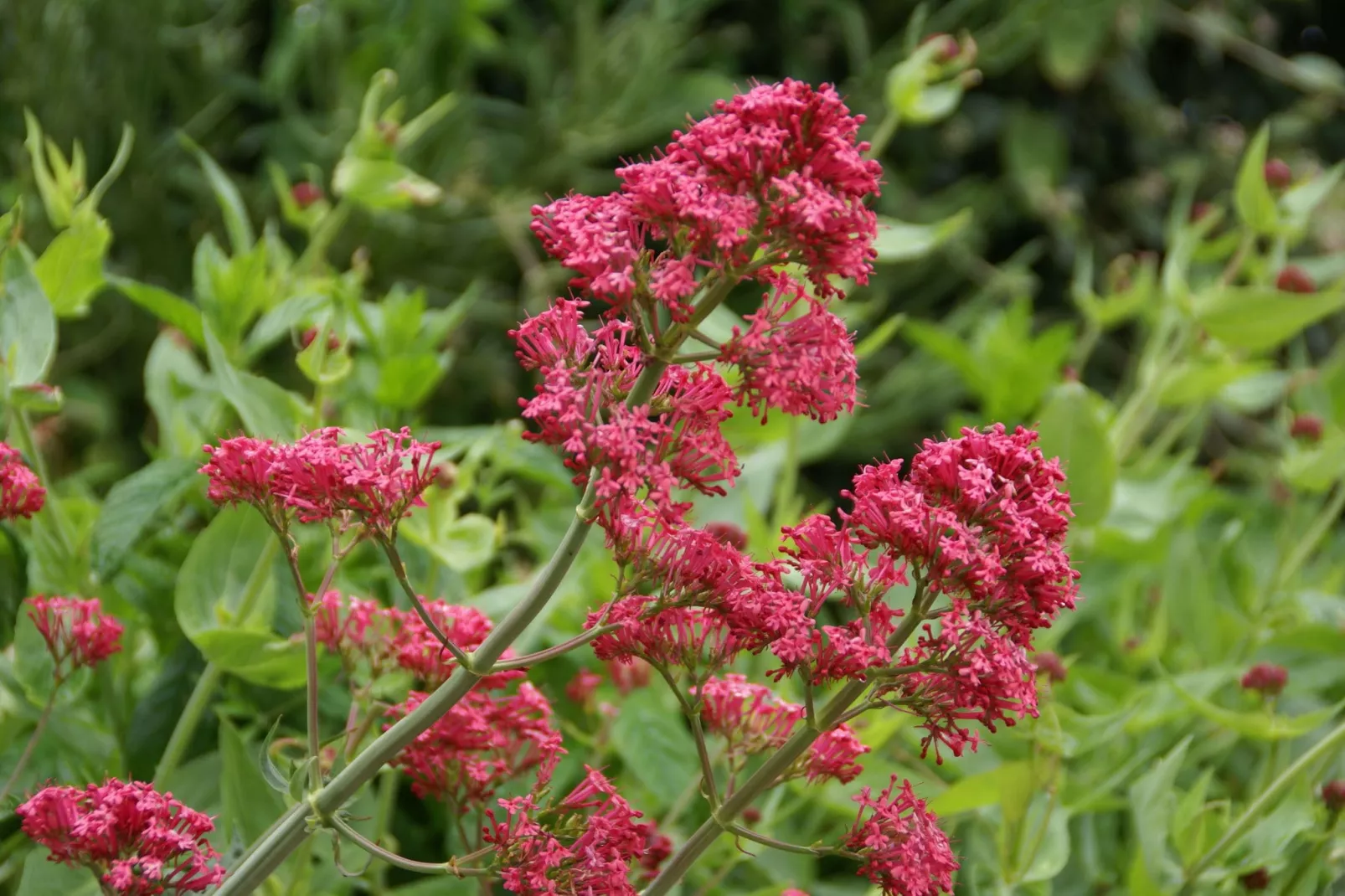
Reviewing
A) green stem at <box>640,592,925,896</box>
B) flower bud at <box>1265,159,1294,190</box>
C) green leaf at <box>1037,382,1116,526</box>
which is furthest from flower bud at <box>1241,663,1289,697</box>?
flower bud at <box>1265,159,1294,190</box>

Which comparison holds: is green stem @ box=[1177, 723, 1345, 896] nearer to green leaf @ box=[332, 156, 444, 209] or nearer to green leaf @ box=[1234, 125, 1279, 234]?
green leaf @ box=[1234, 125, 1279, 234]

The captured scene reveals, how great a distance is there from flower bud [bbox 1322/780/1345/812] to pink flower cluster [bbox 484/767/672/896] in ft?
1.89

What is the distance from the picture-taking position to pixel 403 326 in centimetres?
111

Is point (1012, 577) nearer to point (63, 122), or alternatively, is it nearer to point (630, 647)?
point (630, 647)

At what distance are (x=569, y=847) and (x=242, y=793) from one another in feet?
0.82

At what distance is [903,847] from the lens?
1.87 ft

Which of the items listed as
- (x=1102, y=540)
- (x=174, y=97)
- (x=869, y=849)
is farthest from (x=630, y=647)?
(x=174, y=97)

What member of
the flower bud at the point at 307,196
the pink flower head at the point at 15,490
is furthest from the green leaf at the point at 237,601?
the flower bud at the point at 307,196

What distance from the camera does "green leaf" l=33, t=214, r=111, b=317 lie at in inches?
35.8

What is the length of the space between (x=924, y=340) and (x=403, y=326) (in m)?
0.79

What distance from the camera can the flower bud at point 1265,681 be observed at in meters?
0.99

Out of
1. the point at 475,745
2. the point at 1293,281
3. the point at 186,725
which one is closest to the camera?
the point at 475,745

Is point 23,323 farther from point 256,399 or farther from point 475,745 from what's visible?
point 475,745

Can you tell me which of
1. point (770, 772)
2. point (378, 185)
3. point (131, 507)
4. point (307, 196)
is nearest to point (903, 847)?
point (770, 772)
